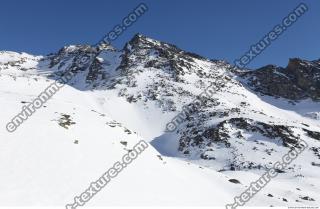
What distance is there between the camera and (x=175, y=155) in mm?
49500

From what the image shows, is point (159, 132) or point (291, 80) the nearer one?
point (159, 132)

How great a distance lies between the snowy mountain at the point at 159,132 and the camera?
19672mm

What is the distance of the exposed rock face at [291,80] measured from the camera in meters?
85.1

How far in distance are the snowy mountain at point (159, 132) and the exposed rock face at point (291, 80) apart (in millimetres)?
260

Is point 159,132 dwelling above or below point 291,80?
below

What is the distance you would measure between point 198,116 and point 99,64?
141ft

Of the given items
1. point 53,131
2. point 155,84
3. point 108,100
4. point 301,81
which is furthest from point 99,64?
point 53,131

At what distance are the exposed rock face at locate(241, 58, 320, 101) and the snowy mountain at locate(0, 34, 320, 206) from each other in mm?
260

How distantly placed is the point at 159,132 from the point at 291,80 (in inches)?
1873

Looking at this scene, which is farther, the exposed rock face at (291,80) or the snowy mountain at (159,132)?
the exposed rock face at (291,80)

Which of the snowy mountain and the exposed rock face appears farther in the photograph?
the exposed rock face

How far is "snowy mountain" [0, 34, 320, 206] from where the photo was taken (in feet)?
64.5

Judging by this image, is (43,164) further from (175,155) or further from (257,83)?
(257,83)

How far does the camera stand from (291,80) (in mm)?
89438
